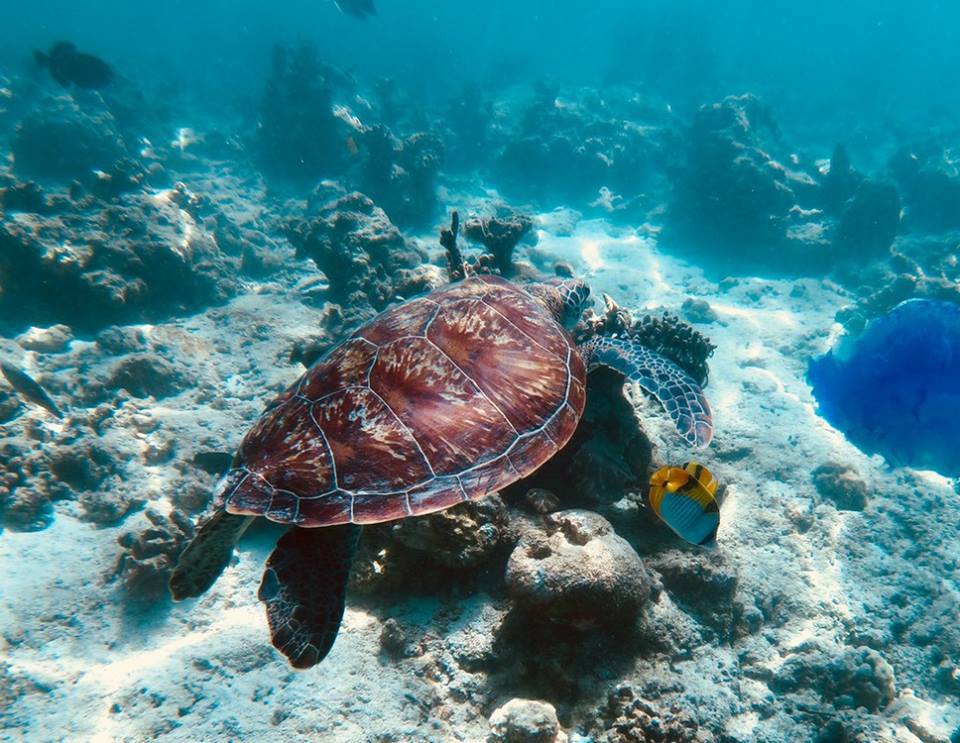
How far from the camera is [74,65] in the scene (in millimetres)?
11391

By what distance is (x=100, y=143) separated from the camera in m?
13.8

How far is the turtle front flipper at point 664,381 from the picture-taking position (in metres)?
3.62

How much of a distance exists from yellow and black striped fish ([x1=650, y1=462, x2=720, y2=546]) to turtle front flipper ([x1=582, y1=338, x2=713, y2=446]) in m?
0.72

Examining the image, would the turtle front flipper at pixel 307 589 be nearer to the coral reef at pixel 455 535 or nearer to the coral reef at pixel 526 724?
the coral reef at pixel 455 535

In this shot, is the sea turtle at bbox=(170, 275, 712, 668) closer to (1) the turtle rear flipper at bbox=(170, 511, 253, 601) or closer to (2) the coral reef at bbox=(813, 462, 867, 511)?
(1) the turtle rear flipper at bbox=(170, 511, 253, 601)

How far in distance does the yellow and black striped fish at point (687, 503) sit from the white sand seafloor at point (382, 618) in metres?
0.66

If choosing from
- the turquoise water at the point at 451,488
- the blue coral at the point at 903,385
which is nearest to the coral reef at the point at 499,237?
the turquoise water at the point at 451,488

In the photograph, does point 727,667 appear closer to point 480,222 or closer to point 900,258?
point 480,222

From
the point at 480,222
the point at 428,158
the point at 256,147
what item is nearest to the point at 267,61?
the point at 256,147

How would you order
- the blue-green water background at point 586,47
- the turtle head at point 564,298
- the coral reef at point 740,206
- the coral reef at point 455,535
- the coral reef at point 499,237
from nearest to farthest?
the coral reef at point 455,535 → the turtle head at point 564,298 → the coral reef at point 499,237 → the coral reef at point 740,206 → the blue-green water background at point 586,47

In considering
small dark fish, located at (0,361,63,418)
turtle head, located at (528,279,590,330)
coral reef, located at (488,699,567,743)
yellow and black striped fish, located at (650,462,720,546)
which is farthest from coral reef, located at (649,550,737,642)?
small dark fish, located at (0,361,63,418)

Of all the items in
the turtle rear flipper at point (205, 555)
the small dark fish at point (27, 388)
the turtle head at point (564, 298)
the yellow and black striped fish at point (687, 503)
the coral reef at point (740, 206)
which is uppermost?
the coral reef at point (740, 206)

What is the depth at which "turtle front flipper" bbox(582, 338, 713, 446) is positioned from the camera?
3619mm

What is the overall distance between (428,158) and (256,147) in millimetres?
8013
